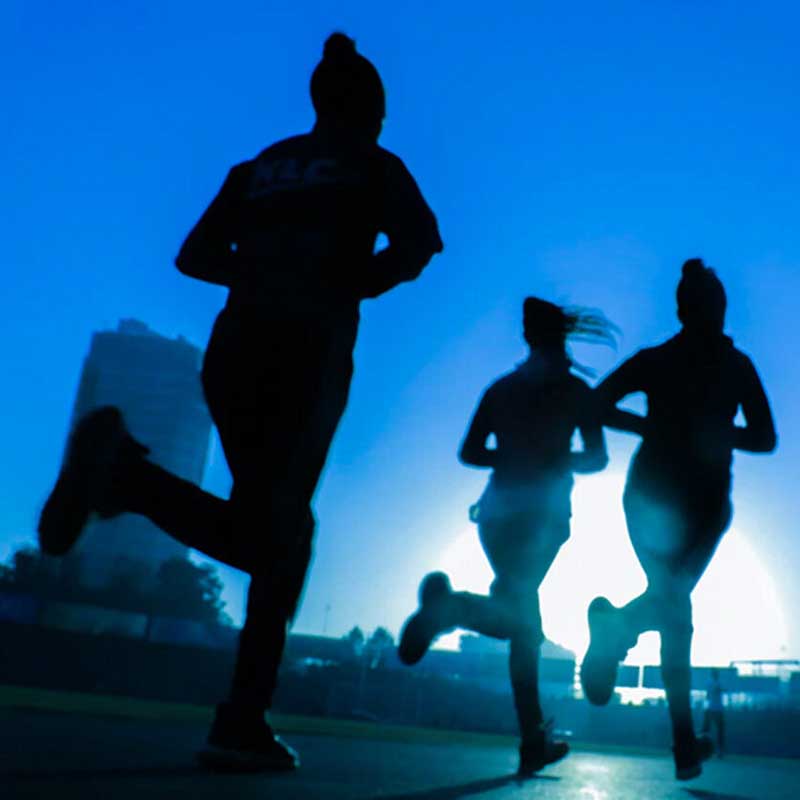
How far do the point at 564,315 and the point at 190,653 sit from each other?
58408 mm

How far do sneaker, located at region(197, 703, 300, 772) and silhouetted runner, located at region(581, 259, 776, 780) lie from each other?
49.6 inches

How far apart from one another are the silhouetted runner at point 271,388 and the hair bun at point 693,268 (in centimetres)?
135

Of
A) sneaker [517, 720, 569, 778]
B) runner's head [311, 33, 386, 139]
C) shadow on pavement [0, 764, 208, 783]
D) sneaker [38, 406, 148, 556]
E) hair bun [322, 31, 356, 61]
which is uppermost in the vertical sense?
hair bun [322, 31, 356, 61]

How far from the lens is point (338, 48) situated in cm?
321

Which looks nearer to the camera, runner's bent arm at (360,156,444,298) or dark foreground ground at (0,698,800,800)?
dark foreground ground at (0,698,800,800)

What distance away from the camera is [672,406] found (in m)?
3.65

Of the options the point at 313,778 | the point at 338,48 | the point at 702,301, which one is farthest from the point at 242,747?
the point at 702,301

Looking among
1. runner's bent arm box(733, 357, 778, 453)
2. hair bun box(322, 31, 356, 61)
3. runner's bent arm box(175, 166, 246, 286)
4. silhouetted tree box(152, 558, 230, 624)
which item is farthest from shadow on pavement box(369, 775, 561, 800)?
silhouetted tree box(152, 558, 230, 624)

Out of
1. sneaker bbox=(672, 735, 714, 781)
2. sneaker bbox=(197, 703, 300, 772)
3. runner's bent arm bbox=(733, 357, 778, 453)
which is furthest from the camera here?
runner's bent arm bbox=(733, 357, 778, 453)

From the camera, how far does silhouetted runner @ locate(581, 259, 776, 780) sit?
3.53 metres

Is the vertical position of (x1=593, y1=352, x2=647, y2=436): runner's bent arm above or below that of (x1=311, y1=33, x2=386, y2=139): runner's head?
below

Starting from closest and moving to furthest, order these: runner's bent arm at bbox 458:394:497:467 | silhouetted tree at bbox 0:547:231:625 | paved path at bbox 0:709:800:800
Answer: paved path at bbox 0:709:800:800 → runner's bent arm at bbox 458:394:497:467 → silhouetted tree at bbox 0:547:231:625

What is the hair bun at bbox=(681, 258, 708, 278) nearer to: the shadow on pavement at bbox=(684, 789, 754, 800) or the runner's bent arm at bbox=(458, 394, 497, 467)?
the runner's bent arm at bbox=(458, 394, 497, 467)

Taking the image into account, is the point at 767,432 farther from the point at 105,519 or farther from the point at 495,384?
the point at 105,519
